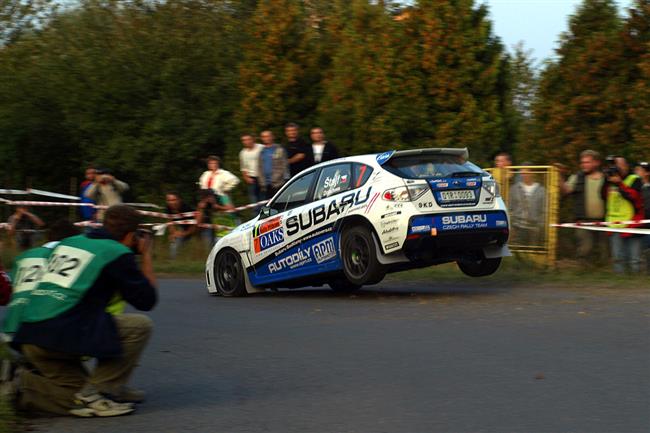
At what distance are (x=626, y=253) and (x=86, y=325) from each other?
429 inches

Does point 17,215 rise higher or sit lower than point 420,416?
higher

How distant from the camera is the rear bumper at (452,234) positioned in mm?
12922

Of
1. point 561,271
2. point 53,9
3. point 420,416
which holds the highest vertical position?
point 53,9

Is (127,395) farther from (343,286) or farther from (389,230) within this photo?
(343,286)

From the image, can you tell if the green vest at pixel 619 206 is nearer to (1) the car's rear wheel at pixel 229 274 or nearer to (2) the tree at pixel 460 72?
(1) the car's rear wheel at pixel 229 274

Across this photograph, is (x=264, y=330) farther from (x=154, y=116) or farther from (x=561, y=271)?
(x=154, y=116)

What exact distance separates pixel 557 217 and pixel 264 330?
25.0ft

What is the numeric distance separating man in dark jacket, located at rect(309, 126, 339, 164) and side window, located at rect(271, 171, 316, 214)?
359 cm

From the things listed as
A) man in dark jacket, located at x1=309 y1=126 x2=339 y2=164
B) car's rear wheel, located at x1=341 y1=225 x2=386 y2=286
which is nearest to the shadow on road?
car's rear wheel, located at x1=341 y1=225 x2=386 y2=286

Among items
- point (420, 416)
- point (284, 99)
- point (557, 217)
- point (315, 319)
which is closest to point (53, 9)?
point (284, 99)

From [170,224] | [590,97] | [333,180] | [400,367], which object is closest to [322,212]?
[333,180]

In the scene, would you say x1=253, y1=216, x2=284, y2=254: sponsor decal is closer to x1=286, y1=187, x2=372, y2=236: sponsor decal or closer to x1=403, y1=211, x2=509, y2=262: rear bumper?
x1=286, y1=187, x2=372, y2=236: sponsor decal

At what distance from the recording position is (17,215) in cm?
2372

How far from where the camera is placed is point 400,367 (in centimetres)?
882
